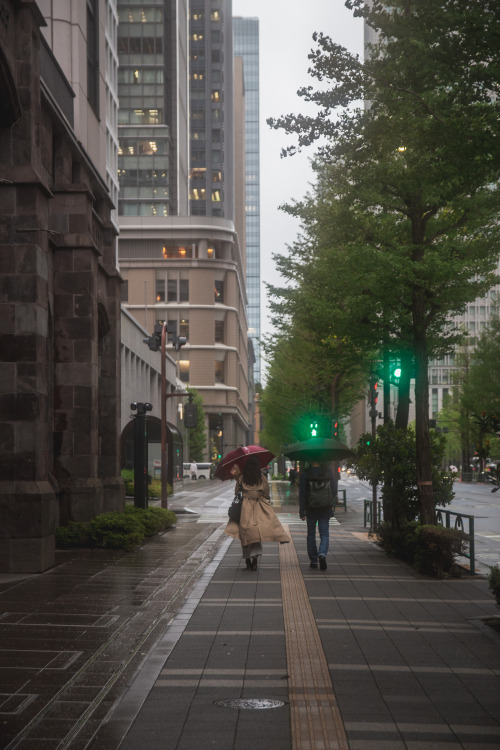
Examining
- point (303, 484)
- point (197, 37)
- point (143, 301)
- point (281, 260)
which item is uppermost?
point (197, 37)

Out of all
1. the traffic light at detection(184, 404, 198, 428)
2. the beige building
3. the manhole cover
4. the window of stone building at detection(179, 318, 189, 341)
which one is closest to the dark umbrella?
the manhole cover

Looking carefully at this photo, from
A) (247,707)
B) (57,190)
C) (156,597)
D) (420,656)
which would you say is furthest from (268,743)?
(57,190)

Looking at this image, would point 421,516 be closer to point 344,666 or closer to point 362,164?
point 362,164

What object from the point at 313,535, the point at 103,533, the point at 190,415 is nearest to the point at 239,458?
the point at 313,535

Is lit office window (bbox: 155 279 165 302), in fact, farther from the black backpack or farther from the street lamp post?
the black backpack

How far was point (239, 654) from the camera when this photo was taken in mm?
7621

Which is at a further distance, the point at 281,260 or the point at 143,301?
the point at 143,301

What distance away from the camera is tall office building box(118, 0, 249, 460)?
108625 millimetres

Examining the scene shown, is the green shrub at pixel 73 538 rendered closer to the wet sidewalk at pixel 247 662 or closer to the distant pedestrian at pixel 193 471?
the wet sidewalk at pixel 247 662

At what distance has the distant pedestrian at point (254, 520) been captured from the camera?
1367 centimetres

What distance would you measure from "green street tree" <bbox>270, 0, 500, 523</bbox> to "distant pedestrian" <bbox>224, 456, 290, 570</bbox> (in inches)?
99.9

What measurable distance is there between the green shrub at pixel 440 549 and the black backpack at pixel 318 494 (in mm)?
1629

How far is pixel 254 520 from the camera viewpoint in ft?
45.0

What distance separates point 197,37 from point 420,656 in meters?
153
